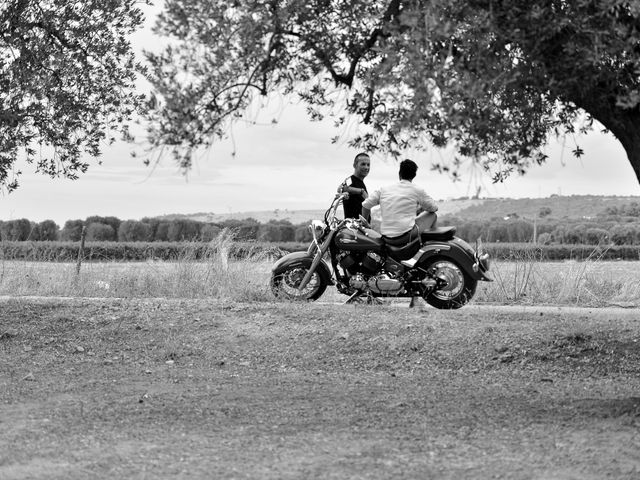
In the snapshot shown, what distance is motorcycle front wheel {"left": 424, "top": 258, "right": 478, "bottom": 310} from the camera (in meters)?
11.2

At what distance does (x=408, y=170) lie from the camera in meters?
11.1

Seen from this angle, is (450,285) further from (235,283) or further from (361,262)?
(235,283)

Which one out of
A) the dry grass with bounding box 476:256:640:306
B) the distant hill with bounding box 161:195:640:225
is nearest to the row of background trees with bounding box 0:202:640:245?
the distant hill with bounding box 161:195:640:225

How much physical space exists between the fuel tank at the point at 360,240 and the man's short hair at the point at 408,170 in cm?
76

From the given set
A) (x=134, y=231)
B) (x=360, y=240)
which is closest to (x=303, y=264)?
(x=360, y=240)

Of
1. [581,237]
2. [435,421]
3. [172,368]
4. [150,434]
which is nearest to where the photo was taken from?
[150,434]

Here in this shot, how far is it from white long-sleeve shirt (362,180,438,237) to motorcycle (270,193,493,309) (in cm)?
11

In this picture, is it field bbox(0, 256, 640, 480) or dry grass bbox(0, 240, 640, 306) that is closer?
field bbox(0, 256, 640, 480)

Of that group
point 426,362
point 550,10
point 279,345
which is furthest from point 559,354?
point 550,10

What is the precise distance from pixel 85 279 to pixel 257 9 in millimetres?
10139

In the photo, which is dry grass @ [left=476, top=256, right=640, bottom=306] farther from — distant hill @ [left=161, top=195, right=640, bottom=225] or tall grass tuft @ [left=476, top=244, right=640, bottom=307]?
distant hill @ [left=161, top=195, right=640, bottom=225]

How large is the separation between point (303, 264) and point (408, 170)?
5.78 ft

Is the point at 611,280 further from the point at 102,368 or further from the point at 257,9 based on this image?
the point at 257,9

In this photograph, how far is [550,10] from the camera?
244 inches
